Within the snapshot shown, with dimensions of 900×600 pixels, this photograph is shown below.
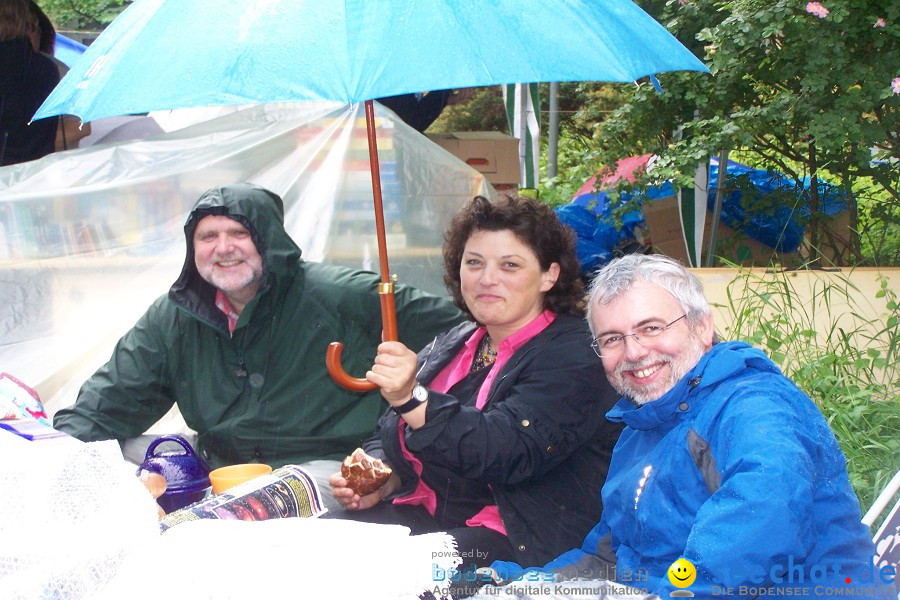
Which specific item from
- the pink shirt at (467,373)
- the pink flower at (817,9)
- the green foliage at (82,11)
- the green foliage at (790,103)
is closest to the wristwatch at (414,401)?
the pink shirt at (467,373)

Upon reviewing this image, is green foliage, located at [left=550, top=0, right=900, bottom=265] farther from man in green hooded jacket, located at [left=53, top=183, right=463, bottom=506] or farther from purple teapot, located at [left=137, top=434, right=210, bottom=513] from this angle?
purple teapot, located at [left=137, top=434, right=210, bottom=513]

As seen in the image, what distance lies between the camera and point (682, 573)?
5.71 feet

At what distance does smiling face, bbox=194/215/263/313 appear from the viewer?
3.34 m

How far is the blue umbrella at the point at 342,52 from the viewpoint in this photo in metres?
2.06

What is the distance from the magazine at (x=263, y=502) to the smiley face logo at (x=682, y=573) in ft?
3.31

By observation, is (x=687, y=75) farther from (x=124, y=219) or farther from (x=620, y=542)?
(x=620, y=542)

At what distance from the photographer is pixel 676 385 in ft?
6.53

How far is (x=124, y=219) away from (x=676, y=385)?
3.04 m

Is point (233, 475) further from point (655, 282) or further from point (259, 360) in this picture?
point (655, 282)

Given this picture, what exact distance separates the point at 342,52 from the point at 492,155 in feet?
12.1

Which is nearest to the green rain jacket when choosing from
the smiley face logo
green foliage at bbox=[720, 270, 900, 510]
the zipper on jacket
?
the zipper on jacket

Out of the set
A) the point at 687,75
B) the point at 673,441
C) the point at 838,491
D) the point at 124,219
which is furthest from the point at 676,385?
the point at 687,75

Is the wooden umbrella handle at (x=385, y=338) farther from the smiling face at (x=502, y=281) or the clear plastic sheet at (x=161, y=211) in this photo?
the clear plastic sheet at (x=161, y=211)

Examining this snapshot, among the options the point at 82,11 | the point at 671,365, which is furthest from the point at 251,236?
the point at 82,11
